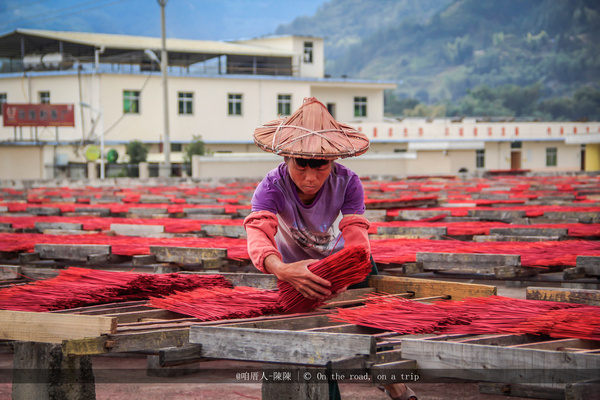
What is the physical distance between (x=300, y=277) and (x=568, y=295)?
1.83 metres

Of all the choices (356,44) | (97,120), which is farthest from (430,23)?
(97,120)

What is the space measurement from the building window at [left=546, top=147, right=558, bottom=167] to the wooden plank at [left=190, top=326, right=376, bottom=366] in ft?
173

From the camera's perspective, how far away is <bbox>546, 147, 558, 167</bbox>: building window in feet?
175

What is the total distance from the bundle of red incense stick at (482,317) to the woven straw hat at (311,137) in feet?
3.04

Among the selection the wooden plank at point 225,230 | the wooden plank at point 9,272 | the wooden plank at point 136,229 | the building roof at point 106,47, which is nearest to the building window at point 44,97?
the building roof at point 106,47

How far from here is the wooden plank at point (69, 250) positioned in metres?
7.54

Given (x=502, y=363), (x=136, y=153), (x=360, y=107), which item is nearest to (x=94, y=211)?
(x=502, y=363)

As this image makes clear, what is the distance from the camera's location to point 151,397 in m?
6.50

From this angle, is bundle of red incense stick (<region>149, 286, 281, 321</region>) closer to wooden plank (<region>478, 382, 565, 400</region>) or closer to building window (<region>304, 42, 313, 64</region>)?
wooden plank (<region>478, 382, 565, 400</region>)

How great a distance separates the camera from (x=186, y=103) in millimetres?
46219

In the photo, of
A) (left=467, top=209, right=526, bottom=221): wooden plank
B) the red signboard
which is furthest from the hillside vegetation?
(left=467, top=209, right=526, bottom=221): wooden plank

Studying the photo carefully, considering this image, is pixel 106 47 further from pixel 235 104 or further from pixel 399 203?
pixel 399 203

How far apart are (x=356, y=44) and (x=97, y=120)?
14622 cm

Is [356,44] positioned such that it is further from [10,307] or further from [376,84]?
[10,307]
